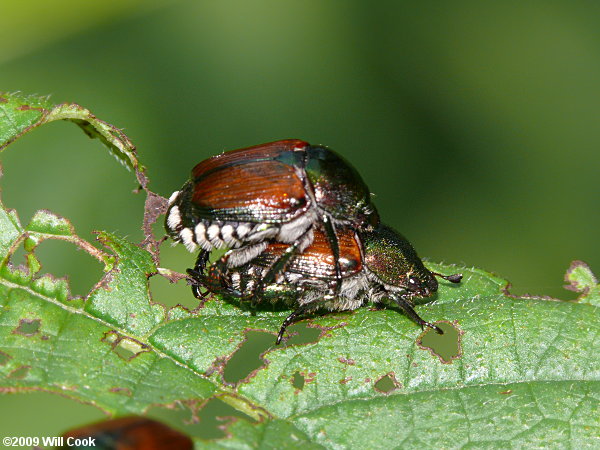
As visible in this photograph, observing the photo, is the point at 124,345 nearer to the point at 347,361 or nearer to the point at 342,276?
the point at 347,361

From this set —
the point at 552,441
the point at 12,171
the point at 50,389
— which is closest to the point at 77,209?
the point at 12,171

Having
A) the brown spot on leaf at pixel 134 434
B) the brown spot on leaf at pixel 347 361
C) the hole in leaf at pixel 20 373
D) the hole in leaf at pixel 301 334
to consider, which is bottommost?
the brown spot on leaf at pixel 134 434

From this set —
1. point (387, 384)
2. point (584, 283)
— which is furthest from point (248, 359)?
point (584, 283)

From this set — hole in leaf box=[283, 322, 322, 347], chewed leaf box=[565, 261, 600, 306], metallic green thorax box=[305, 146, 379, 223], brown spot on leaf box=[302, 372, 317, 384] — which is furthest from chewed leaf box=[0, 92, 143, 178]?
chewed leaf box=[565, 261, 600, 306]

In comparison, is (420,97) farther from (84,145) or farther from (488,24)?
(84,145)

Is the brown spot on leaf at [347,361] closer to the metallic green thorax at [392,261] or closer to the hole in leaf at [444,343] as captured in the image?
the hole in leaf at [444,343]

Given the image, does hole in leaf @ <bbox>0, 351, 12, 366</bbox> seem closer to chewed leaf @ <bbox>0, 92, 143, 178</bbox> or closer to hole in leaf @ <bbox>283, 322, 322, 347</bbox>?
chewed leaf @ <bbox>0, 92, 143, 178</bbox>

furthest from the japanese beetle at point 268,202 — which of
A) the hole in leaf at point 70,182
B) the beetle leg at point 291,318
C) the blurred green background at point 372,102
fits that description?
the blurred green background at point 372,102
